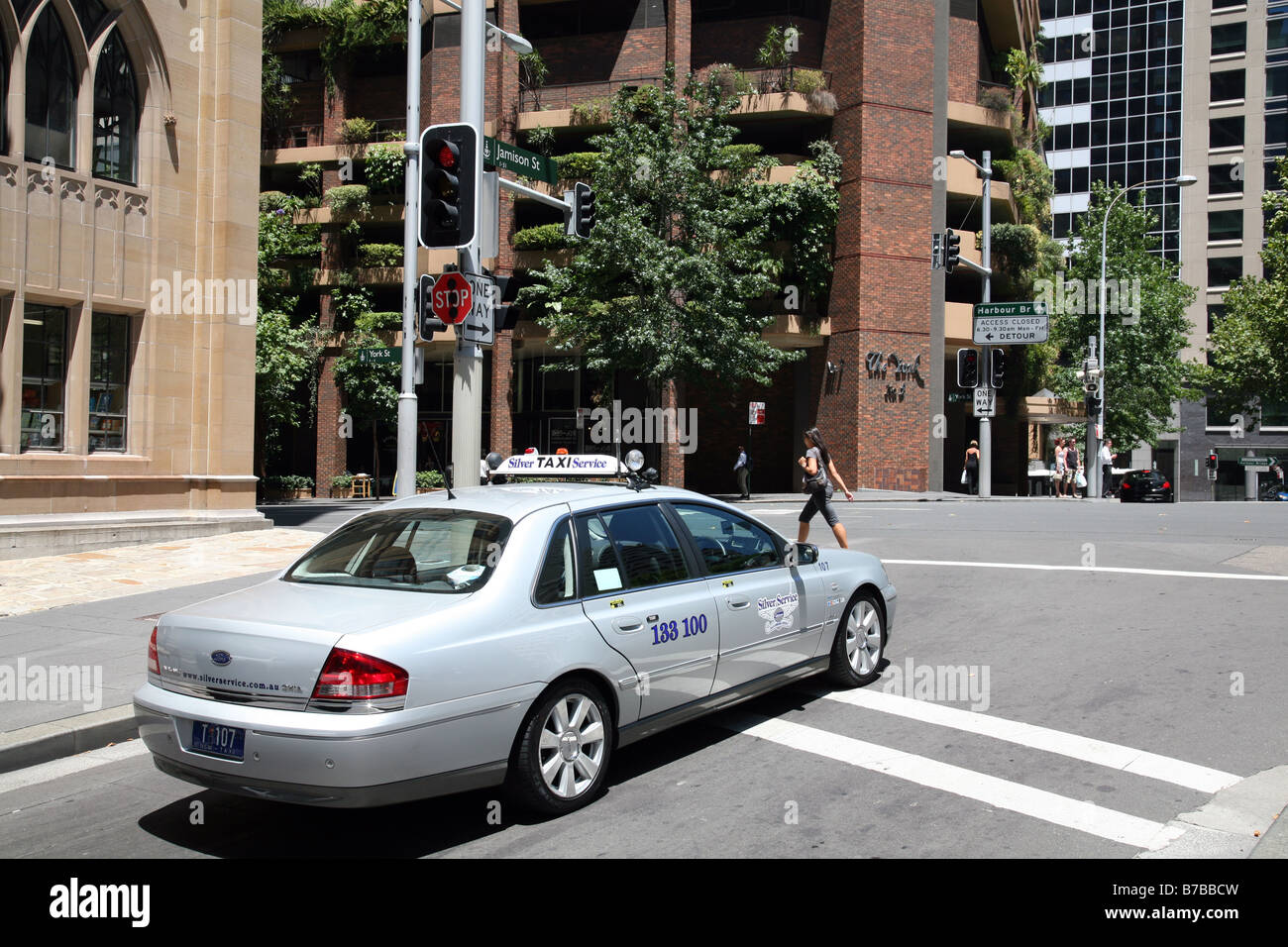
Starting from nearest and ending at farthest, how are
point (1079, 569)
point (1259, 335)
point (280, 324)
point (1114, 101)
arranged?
1. point (1079, 569)
2. point (280, 324)
3. point (1259, 335)
4. point (1114, 101)

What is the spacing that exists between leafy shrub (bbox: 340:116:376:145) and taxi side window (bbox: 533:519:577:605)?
36449 millimetres

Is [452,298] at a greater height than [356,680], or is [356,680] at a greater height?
[452,298]

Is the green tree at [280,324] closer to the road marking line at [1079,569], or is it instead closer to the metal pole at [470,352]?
the metal pole at [470,352]

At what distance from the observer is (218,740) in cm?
436

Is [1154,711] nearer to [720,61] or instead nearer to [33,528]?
[33,528]

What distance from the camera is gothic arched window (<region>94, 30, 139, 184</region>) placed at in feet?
53.1

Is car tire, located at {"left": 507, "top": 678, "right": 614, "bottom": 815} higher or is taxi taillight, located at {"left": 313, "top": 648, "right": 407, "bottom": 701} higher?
taxi taillight, located at {"left": 313, "top": 648, "right": 407, "bottom": 701}

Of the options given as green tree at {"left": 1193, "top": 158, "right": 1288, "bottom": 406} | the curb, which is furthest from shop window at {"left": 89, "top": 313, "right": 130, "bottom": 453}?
green tree at {"left": 1193, "top": 158, "right": 1288, "bottom": 406}

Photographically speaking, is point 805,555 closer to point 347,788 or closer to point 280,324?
point 347,788

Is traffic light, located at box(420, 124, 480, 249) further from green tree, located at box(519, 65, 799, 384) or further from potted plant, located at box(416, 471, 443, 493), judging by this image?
potted plant, located at box(416, 471, 443, 493)

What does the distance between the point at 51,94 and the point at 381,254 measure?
22389mm

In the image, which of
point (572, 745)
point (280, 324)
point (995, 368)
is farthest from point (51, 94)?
point (995, 368)

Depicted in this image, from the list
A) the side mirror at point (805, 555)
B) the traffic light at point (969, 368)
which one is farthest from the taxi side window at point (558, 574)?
the traffic light at point (969, 368)

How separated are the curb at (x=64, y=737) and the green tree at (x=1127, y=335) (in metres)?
44.0
